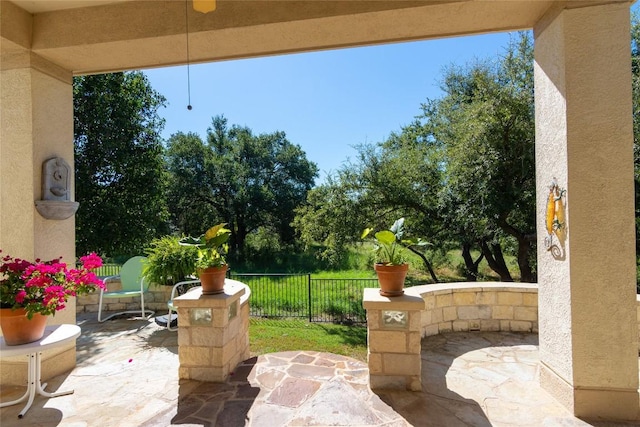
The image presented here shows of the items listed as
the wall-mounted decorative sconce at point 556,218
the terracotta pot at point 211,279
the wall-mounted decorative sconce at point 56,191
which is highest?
the wall-mounted decorative sconce at point 56,191

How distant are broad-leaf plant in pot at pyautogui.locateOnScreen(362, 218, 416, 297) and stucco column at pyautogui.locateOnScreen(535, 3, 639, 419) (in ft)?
3.70

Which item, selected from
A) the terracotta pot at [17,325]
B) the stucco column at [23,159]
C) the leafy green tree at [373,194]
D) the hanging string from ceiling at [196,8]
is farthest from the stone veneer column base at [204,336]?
the leafy green tree at [373,194]

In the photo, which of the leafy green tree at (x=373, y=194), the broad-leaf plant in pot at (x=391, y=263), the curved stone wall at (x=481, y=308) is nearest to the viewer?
the broad-leaf plant in pot at (x=391, y=263)

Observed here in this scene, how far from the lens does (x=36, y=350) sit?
210cm

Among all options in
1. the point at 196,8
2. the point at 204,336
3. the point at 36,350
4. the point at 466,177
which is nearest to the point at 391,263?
the point at 204,336

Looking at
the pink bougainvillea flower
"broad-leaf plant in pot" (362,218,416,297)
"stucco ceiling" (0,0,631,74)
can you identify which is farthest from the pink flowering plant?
"broad-leaf plant in pot" (362,218,416,297)

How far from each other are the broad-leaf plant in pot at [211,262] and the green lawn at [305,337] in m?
1.49

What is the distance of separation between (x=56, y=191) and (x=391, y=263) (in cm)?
304

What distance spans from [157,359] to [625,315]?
13.0ft

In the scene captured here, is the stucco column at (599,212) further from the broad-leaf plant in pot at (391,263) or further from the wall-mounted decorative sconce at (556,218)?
the broad-leaf plant in pot at (391,263)

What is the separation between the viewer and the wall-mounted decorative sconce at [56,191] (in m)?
2.70

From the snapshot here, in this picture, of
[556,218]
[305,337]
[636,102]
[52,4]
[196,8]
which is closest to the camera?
[196,8]

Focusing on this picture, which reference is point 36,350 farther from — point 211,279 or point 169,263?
point 169,263

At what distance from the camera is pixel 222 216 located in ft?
51.3
